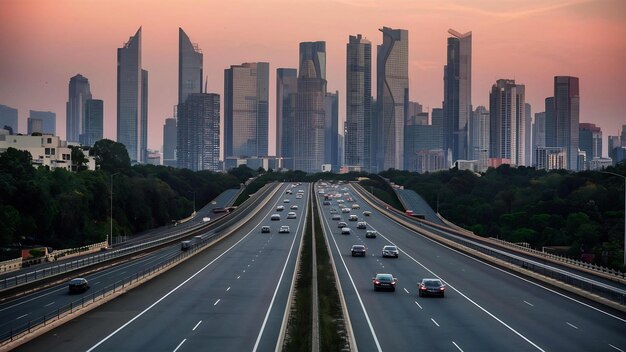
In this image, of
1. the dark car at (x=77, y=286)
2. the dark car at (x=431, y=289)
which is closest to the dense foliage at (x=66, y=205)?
the dark car at (x=77, y=286)

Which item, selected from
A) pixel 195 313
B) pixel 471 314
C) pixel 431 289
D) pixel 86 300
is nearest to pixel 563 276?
pixel 431 289

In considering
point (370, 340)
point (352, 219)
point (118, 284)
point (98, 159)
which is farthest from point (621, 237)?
point (98, 159)

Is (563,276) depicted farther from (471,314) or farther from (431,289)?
(471,314)

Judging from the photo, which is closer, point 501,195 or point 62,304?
point 62,304

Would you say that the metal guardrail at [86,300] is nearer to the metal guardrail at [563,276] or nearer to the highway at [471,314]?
the highway at [471,314]

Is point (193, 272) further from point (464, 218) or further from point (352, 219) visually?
point (464, 218)
